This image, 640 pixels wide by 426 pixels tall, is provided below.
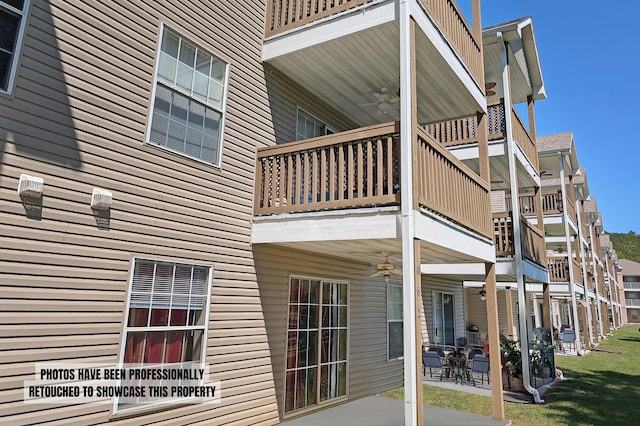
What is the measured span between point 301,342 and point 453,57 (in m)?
5.70

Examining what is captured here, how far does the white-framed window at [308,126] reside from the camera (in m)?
8.14

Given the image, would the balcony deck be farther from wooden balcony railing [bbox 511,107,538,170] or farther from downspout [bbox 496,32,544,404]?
downspout [bbox 496,32,544,404]

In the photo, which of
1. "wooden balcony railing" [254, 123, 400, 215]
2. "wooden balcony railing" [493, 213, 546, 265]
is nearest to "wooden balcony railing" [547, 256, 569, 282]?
"wooden balcony railing" [493, 213, 546, 265]

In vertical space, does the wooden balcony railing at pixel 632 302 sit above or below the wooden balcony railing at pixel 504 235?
below

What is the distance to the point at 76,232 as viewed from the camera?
14.1 ft

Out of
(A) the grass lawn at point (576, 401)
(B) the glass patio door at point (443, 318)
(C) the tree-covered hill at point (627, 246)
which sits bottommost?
(A) the grass lawn at point (576, 401)

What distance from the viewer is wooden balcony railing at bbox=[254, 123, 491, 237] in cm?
544

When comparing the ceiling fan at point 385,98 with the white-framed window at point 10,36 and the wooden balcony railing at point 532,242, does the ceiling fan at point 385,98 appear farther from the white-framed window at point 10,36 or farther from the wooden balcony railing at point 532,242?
the white-framed window at point 10,36

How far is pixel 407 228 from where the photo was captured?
4973 mm

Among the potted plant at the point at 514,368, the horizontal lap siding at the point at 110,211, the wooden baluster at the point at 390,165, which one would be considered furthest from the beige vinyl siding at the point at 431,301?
the wooden baluster at the point at 390,165

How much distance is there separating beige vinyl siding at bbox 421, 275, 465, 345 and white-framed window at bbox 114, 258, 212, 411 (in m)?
10.0

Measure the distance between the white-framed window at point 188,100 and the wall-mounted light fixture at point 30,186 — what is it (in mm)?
1451

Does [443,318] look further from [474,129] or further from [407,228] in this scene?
[407,228]

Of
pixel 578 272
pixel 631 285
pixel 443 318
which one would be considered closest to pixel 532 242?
pixel 443 318
